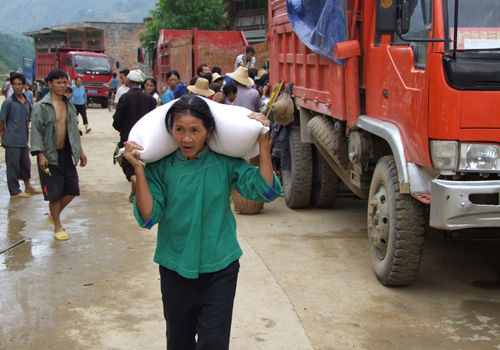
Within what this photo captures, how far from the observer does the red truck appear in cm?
383

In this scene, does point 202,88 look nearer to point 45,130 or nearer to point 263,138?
point 45,130

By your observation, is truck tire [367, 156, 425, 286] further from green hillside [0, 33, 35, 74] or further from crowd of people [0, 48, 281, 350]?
green hillside [0, 33, 35, 74]

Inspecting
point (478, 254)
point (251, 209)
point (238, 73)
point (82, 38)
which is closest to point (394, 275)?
point (478, 254)

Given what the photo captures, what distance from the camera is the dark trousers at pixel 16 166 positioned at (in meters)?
8.25

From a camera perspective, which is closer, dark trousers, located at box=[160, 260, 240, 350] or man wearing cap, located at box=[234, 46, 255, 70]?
dark trousers, located at box=[160, 260, 240, 350]

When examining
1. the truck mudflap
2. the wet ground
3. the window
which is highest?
the window

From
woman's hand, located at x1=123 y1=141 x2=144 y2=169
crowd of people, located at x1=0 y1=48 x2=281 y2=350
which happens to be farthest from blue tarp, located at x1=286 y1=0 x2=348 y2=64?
woman's hand, located at x1=123 y1=141 x2=144 y2=169

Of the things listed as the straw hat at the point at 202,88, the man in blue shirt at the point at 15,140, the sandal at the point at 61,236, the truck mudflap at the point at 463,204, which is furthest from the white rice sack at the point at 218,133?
the man in blue shirt at the point at 15,140

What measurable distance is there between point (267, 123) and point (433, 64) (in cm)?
167

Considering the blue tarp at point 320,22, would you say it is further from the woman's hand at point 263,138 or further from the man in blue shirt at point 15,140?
the man in blue shirt at point 15,140

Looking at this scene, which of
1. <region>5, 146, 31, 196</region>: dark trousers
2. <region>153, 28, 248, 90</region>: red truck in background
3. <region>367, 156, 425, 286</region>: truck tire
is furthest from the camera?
<region>153, 28, 248, 90</region>: red truck in background

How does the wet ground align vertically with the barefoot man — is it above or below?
below

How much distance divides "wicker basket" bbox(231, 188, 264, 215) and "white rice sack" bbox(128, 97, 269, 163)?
171 inches

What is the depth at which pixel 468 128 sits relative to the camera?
383 cm
